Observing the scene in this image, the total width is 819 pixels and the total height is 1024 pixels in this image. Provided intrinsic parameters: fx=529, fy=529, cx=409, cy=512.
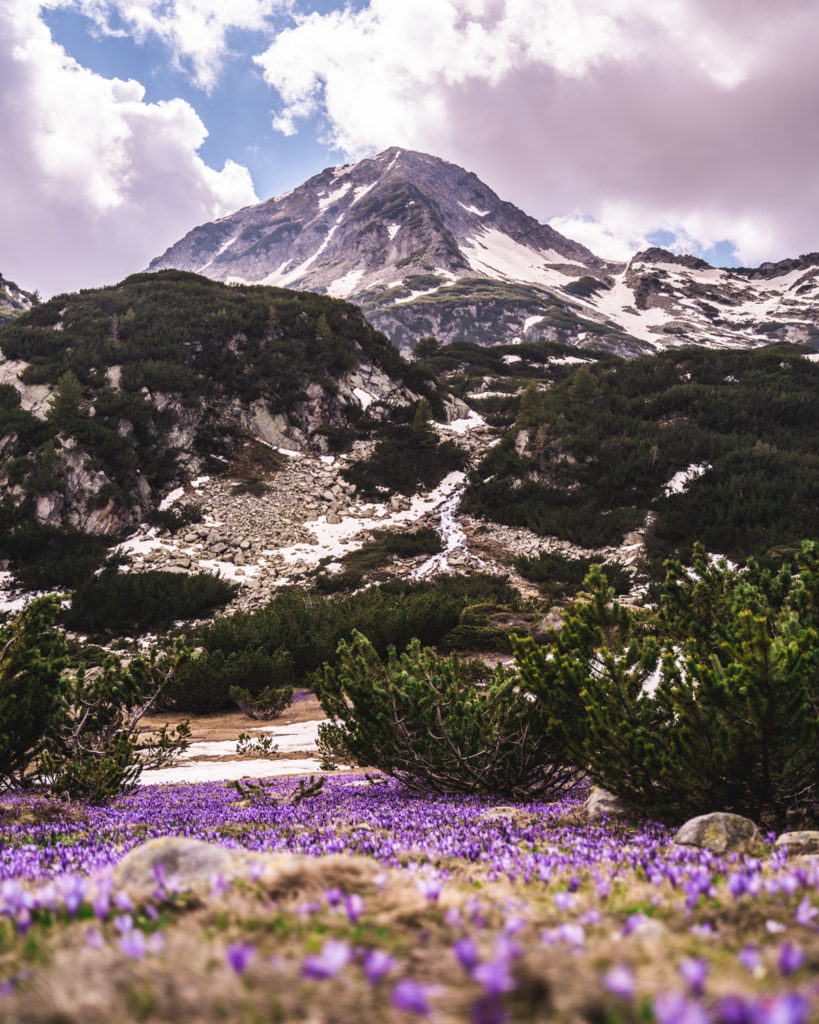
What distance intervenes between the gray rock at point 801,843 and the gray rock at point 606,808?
159cm

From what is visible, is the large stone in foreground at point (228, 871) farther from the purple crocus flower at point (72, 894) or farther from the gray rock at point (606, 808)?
the gray rock at point (606, 808)

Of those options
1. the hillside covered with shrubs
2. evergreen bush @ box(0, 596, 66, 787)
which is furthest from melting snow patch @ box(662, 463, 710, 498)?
evergreen bush @ box(0, 596, 66, 787)

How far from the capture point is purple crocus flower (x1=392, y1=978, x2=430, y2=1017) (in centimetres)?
79

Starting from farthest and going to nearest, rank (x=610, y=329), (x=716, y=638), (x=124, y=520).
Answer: (x=610, y=329)
(x=124, y=520)
(x=716, y=638)

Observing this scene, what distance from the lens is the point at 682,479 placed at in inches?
1219

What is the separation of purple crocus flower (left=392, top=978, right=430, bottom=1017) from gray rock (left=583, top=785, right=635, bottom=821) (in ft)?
13.5

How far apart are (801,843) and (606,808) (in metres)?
1.91

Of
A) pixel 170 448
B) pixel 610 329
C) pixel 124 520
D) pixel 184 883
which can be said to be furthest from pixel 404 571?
pixel 610 329

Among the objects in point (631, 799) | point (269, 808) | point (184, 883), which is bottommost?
point (269, 808)

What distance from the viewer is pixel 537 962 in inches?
37.7

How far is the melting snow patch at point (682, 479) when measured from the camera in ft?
99.0

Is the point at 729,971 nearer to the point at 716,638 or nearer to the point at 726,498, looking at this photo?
the point at 716,638

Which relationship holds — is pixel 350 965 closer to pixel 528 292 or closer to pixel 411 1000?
pixel 411 1000

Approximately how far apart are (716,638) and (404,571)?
21.7 meters
